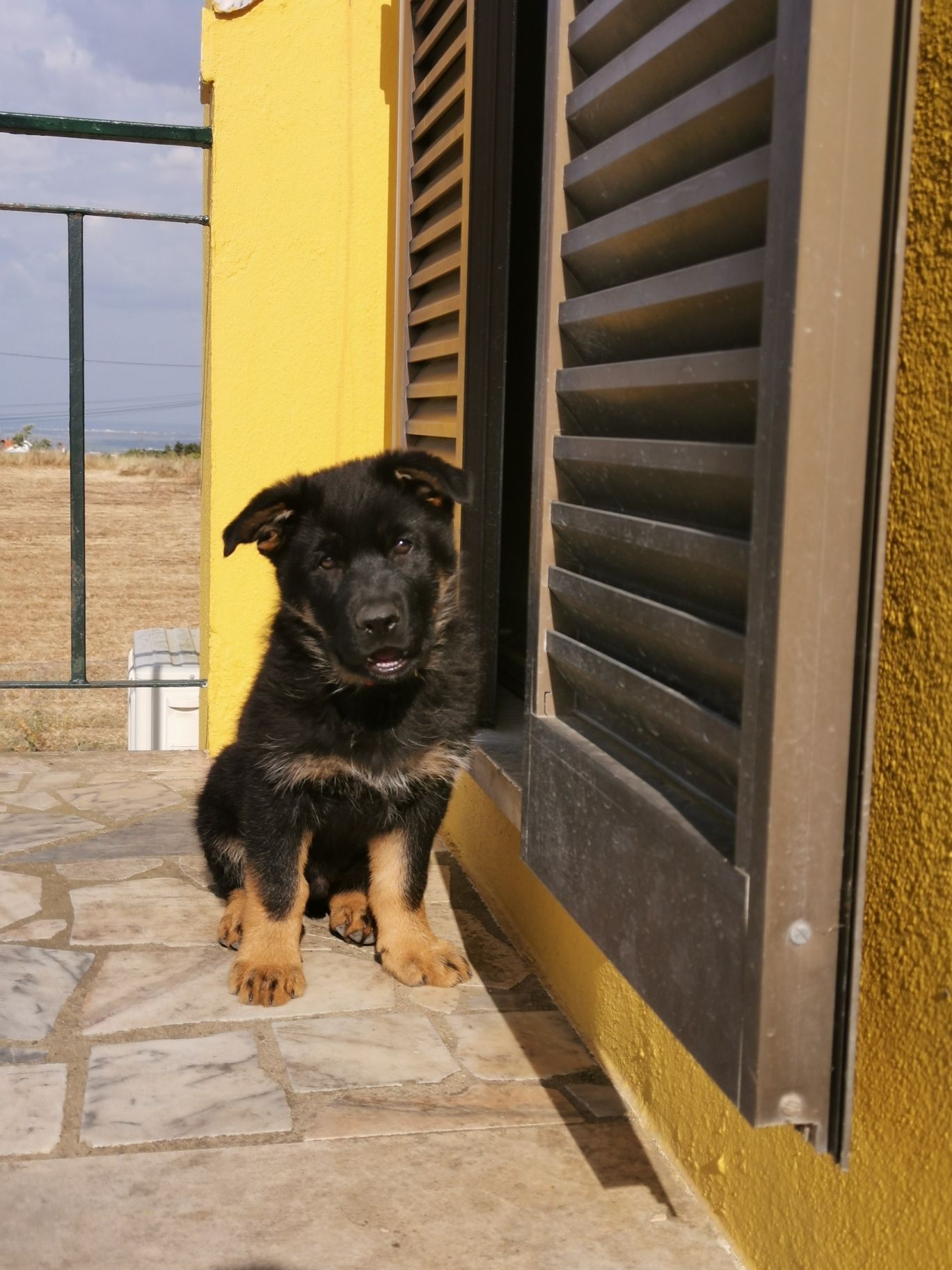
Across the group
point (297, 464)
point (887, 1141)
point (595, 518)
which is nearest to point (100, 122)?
point (297, 464)

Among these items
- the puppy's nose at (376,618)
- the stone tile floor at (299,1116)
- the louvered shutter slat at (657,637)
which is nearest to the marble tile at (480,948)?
the stone tile floor at (299,1116)

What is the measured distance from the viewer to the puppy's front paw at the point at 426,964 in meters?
3.10

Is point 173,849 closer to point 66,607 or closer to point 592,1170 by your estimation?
point 592,1170

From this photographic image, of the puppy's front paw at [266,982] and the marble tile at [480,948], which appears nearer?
the puppy's front paw at [266,982]

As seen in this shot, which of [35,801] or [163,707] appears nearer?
[35,801]

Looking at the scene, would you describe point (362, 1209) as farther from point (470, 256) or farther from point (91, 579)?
point (91, 579)

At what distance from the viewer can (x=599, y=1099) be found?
2570 mm

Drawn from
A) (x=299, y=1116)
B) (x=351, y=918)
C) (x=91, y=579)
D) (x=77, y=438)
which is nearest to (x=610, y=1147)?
(x=299, y=1116)

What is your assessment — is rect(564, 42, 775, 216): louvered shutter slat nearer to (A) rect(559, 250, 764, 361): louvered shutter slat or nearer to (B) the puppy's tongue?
(A) rect(559, 250, 764, 361): louvered shutter slat

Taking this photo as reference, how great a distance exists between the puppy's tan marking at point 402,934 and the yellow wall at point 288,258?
171 cm

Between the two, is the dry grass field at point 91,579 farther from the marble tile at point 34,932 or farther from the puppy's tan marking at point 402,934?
the puppy's tan marking at point 402,934

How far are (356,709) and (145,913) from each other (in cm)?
92

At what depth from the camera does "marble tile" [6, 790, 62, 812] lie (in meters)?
4.44

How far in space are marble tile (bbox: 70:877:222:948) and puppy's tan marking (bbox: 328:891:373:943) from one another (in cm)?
32
